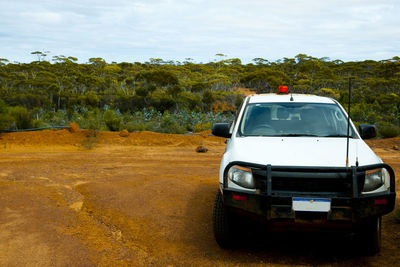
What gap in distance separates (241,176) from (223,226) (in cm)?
59

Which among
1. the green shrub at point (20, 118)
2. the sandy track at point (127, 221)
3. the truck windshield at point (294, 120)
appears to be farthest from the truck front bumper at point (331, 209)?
the green shrub at point (20, 118)

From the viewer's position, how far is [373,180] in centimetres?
335

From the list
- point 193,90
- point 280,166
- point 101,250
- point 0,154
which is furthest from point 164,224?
point 193,90

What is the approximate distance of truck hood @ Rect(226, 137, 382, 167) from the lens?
3.41 m

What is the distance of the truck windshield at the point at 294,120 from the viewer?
4.46 meters

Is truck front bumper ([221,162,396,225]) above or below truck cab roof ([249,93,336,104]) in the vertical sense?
below

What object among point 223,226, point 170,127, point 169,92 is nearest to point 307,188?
point 223,226

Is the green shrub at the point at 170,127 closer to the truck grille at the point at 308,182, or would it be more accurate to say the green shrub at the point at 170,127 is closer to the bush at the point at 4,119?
the bush at the point at 4,119

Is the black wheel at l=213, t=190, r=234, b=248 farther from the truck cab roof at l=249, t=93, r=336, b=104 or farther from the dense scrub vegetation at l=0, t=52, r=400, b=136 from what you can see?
the dense scrub vegetation at l=0, t=52, r=400, b=136

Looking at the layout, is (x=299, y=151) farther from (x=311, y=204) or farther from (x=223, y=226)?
(x=223, y=226)

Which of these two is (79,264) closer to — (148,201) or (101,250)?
(101,250)

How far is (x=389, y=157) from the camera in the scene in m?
10.6

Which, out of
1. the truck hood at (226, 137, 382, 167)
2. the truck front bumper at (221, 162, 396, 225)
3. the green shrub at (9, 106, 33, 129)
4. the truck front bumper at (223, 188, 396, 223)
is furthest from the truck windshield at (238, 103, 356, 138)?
the green shrub at (9, 106, 33, 129)

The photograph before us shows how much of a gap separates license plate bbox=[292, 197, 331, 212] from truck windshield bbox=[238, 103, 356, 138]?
49.6 inches
